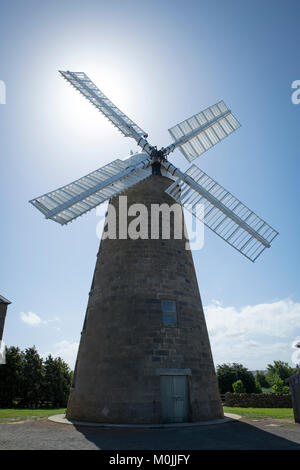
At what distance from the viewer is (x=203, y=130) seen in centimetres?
1670

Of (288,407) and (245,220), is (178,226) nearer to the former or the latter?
(245,220)

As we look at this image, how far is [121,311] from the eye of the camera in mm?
10883

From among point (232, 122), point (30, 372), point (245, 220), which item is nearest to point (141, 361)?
point (245, 220)

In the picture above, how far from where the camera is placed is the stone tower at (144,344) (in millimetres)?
9641

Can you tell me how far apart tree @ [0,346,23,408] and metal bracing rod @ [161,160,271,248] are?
63.6ft

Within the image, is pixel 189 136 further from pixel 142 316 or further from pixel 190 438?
pixel 190 438

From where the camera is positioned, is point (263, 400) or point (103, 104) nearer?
point (103, 104)

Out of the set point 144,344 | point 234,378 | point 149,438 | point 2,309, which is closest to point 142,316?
point 144,344

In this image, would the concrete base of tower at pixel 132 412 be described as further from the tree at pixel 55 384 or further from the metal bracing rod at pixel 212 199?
the tree at pixel 55 384

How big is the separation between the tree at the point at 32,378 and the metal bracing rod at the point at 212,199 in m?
19.8

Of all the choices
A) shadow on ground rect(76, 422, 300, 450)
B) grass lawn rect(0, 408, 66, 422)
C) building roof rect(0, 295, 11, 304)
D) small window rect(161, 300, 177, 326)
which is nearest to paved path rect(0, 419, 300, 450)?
shadow on ground rect(76, 422, 300, 450)

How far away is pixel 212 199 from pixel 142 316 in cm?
650

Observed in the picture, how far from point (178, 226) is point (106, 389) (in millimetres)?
7001

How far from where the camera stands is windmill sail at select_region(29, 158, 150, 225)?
1063 centimetres
